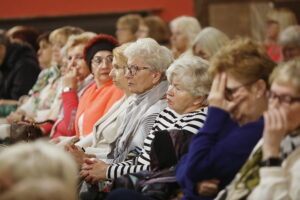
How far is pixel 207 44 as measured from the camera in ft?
21.0

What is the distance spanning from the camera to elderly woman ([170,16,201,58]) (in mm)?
7379

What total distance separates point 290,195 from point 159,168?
96cm

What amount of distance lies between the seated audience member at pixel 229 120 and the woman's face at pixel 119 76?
1.51 metres

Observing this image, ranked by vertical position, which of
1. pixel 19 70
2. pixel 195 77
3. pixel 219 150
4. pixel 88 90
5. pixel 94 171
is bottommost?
pixel 94 171

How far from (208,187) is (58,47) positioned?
404 cm

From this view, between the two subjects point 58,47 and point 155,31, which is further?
point 155,31

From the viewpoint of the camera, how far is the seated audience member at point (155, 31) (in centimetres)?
780

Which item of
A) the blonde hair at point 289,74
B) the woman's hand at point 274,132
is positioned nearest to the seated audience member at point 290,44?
the blonde hair at point 289,74

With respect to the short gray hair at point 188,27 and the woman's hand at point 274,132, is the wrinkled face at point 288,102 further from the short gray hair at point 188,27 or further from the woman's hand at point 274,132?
the short gray hair at point 188,27

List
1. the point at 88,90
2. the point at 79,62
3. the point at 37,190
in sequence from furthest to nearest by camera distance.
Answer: the point at 79,62 < the point at 88,90 < the point at 37,190

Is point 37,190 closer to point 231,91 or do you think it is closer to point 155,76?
point 231,91

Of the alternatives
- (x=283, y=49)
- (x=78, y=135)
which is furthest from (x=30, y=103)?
(x=283, y=49)

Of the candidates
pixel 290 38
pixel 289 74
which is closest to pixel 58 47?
pixel 290 38

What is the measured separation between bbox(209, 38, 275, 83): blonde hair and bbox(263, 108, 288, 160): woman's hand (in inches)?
13.9
